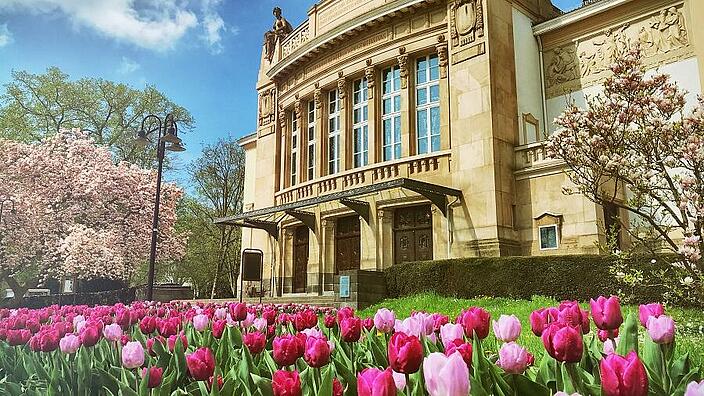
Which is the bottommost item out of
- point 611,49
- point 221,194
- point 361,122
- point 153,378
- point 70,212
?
point 153,378

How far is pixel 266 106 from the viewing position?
2717 centimetres

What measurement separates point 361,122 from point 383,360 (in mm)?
20017

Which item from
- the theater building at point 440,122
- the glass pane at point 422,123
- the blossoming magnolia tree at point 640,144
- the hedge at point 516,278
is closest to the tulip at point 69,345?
the blossoming magnolia tree at point 640,144

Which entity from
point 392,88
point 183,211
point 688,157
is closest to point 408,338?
point 688,157

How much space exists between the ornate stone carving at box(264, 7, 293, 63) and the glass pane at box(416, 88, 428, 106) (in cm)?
937

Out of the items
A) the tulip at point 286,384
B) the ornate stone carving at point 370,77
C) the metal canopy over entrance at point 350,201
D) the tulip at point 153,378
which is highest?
the ornate stone carving at point 370,77

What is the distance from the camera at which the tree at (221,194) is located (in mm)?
32781

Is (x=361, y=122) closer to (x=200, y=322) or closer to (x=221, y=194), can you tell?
(x=221, y=194)

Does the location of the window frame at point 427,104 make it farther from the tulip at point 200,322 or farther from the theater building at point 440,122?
the tulip at point 200,322

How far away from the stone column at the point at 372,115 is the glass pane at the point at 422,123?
166 centimetres

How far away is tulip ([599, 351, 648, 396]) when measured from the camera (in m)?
1.35

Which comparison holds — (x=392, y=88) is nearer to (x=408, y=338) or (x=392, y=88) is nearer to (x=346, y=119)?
(x=346, y=119)

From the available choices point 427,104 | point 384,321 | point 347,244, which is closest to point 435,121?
point 427,104

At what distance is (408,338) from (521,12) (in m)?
20.4
